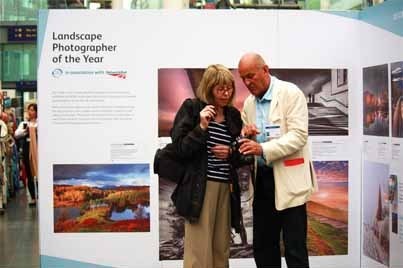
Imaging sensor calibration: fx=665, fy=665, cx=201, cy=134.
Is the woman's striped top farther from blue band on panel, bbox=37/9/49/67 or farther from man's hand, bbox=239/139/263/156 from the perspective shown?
blue band on panel, bbox=37/9/49/67

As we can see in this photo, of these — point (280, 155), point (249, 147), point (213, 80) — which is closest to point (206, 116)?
point (213, 80)

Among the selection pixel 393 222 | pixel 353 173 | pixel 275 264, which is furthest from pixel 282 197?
pixel 353 173

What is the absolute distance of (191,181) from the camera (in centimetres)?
390

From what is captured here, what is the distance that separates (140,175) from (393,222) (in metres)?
1.94

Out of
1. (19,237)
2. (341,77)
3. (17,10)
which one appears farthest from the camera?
(17,10)

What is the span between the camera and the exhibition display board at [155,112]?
5.11 meters

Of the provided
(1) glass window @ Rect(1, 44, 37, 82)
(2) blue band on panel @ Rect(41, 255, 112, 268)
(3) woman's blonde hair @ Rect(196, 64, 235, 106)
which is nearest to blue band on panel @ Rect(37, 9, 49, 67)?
(2) blue band on panel @ Rect(41, 255, 112, 268)

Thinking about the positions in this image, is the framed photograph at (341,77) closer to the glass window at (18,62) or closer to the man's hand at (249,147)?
the man's hand at (249,147)

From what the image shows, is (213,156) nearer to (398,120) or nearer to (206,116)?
(206,116)

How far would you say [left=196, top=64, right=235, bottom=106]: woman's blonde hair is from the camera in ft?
12.6

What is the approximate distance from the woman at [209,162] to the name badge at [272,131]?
0.21 m

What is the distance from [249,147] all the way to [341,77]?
6.60 ft

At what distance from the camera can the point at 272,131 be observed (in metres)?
3.78

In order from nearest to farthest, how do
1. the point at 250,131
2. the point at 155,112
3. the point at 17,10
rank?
1. the point at 250,131
2. the point at 155,112
3. the point at 17,10
